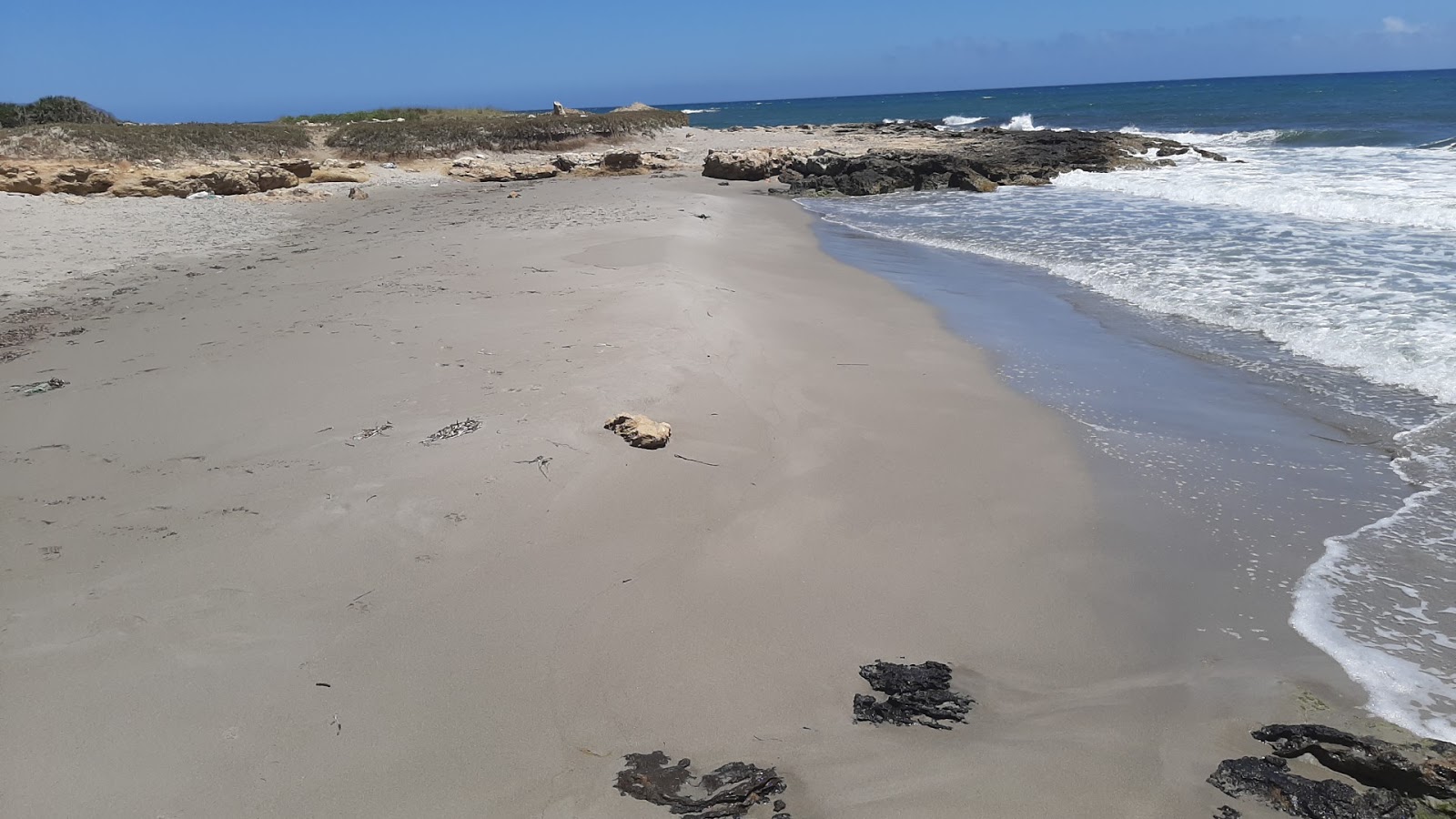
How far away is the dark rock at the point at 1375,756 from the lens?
2.06 meters

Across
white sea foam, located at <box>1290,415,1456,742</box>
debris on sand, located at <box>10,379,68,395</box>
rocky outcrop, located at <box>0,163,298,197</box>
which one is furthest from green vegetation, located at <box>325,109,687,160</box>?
white sea foam, located at <box>1290,415,1456,742</box>

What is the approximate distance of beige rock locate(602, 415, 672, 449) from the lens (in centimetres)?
409

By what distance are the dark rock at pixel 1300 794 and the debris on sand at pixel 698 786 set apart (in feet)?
4.08

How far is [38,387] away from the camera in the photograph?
5.08 metres

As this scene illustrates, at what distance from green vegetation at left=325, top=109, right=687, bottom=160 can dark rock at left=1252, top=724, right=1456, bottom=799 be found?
2421 cm

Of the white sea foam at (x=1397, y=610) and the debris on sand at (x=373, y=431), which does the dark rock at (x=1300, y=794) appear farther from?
the debris on sand at (x=373, y=431)

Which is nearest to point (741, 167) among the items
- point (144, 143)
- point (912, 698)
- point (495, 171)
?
point (495, 171)

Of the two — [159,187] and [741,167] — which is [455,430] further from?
[741,167]

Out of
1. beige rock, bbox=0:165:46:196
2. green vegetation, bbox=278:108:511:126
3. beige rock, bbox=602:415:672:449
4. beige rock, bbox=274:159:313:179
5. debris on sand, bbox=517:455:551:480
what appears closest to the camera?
debris on sand, bbox=517:455:551:480

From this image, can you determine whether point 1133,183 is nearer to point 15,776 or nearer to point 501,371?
point 501,371

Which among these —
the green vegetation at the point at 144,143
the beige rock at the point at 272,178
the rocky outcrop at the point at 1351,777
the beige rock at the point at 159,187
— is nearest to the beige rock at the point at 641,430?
the rocky outcrop at the point at 1351,777

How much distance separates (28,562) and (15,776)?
4.38 ft

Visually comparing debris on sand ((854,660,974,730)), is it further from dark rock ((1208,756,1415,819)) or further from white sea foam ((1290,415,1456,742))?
white sea foam ((1290,415,1456,742))

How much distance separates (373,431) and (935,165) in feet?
57.5
